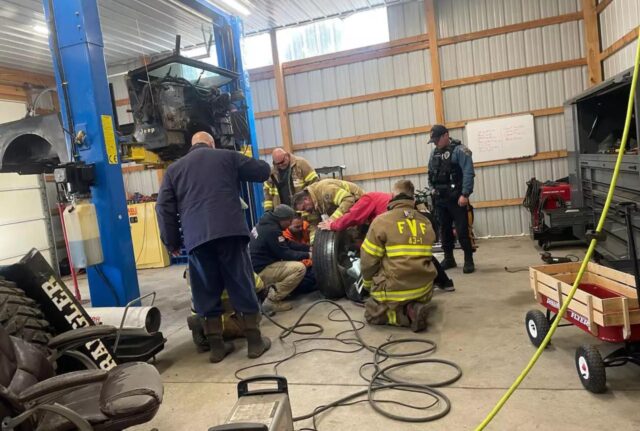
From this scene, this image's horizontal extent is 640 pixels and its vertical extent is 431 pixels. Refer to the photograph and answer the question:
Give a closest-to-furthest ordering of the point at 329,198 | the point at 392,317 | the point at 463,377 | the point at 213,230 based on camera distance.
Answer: the point at 463,377, the point at 213,230, the point at 392,317, the point at 329,198

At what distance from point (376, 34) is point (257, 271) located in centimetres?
551

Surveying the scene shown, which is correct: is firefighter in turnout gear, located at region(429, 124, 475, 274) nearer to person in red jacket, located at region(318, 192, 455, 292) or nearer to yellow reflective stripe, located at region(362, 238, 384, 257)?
person in red jacket, located at region(318, 192, 455, 292)

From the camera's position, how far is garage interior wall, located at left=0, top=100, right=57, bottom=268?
8422 millimetres

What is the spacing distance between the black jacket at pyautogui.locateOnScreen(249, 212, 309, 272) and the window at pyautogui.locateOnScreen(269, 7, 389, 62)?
5.08 meters

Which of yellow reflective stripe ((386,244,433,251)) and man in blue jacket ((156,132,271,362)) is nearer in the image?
man in blue jacket ((156,132,271,362))

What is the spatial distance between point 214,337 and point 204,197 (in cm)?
110

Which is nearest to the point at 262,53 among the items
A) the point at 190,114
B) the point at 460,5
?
the point at 460,5

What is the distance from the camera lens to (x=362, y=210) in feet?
15.3

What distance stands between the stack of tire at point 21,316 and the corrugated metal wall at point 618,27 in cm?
682

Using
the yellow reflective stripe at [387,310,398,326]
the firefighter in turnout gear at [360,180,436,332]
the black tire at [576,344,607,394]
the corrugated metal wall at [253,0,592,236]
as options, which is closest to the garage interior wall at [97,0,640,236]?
the corrugated metal wall at [253,0,592,236]

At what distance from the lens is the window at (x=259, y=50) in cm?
888

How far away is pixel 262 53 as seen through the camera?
896 cm

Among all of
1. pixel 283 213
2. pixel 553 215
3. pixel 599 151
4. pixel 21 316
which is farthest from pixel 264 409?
pixel 553 215

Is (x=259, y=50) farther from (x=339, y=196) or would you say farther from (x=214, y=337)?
(x=214, y=337)
